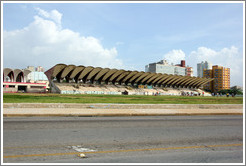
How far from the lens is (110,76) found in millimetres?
96312

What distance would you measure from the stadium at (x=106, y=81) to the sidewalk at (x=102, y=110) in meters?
54.4

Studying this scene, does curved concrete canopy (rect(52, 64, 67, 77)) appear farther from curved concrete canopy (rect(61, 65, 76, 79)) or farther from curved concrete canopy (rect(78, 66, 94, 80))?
curved concrete canopy (rect(78, 66, 94, 80))

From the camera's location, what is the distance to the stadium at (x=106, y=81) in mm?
79169

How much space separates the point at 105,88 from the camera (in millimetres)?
87750

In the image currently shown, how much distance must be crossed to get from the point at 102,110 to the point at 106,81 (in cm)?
8250

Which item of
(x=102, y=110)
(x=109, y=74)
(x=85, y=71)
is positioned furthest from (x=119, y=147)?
(x=109, y=74)

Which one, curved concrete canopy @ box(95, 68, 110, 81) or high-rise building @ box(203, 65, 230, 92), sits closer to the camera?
curved concrete canopy @ box(95, 68, 110, 81)

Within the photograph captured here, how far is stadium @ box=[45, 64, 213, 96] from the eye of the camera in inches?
3117

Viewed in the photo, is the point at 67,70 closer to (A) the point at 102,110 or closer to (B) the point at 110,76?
(B) the point at 110,76

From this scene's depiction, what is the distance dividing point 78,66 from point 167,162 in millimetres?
78247

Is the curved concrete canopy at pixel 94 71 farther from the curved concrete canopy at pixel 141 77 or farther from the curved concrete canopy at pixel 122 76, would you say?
the curved concrete canopy at pixel 141 77

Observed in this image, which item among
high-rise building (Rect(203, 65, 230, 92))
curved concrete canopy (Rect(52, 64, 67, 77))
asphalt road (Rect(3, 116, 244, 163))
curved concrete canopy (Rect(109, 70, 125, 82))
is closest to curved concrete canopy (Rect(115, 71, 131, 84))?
curved concrete canopy (Rect(109, 70, 125, 82))

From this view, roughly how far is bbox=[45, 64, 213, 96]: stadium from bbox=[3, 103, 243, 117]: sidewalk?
5443 cm

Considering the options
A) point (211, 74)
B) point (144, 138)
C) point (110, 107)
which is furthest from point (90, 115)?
point (211, 74)
